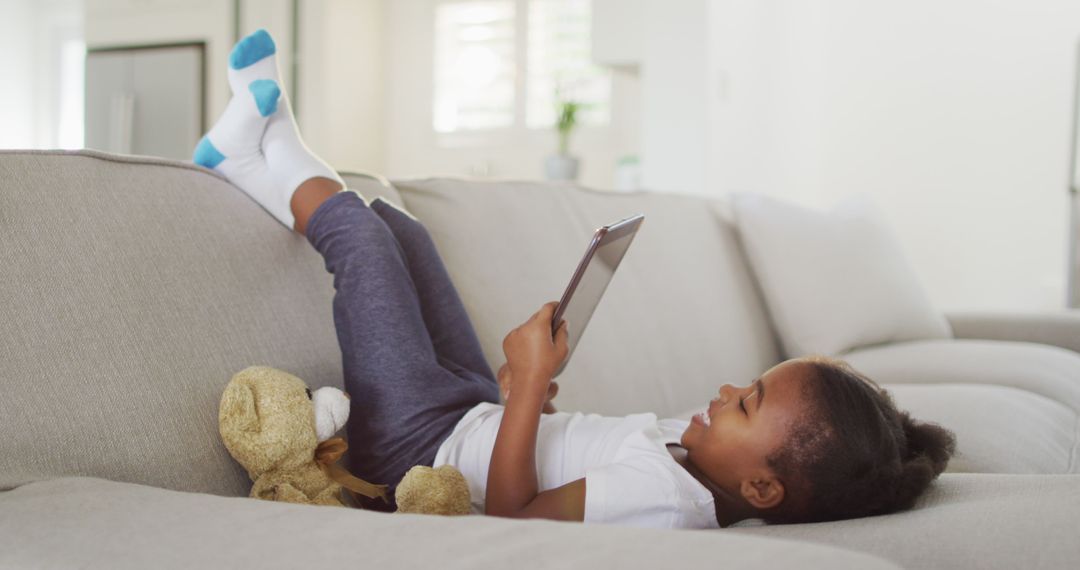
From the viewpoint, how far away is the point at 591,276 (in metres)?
1.07

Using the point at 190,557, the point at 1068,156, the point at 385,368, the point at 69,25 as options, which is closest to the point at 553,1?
the point at 1068,156

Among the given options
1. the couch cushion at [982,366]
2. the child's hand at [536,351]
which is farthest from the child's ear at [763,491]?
the couch cushion at [982,366]

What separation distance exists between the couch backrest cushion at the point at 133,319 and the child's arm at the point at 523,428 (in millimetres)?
267

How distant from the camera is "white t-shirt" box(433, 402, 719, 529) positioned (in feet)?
3.02

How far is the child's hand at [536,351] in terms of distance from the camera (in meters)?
1.00

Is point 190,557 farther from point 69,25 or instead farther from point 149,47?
point 69,25

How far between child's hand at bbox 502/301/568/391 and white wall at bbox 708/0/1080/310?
298 cm

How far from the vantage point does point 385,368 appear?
3.71 ft

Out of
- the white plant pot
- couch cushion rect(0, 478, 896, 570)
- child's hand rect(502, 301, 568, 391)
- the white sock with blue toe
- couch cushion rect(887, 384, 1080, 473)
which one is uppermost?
the white plant pot

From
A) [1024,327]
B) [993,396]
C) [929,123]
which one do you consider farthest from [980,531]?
[929,123]

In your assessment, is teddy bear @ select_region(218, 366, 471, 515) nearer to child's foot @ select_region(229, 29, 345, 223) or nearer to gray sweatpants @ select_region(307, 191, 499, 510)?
gray sweatpants @ select_region(307, 191, 499, 510)

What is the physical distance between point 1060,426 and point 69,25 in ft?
22.5

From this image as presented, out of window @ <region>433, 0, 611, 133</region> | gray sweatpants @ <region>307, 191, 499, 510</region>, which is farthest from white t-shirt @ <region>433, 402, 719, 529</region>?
window @ <region>433, 0, 611, 133</region>

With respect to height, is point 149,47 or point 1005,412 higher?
point 149,47
